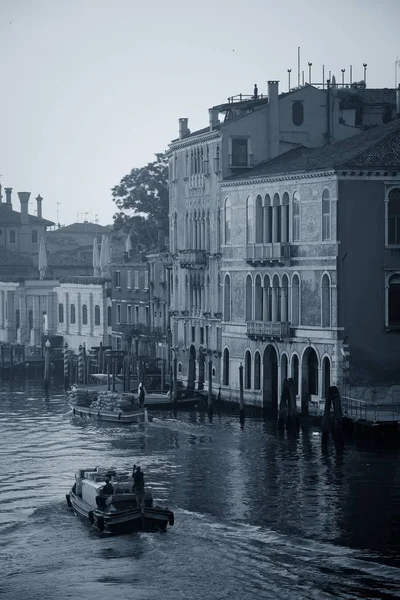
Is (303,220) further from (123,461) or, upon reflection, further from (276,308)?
(123,461)

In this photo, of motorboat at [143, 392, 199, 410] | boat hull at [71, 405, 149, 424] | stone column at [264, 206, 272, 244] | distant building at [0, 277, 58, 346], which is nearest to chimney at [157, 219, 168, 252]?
distant building at [0, 277, 58, 346]

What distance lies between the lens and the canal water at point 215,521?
42938 millimetres

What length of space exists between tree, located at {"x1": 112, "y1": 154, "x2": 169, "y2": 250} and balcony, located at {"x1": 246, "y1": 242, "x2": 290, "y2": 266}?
120 ft

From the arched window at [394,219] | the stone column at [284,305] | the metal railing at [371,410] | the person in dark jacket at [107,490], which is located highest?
the arched window at [394,219]

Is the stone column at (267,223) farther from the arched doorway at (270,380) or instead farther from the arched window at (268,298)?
the arched doorway at (270,380)

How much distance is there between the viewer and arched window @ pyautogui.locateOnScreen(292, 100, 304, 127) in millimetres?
80812

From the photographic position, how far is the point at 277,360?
74.6 metres

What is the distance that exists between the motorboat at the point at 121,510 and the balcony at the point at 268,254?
2335cm

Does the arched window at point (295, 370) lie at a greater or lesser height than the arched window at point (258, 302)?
lesser

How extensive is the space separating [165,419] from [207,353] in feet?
27.6

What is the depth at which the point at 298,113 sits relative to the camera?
266 ft

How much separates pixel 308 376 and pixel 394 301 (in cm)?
503

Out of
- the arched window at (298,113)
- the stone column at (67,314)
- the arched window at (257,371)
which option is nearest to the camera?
the arched window at (257,371)

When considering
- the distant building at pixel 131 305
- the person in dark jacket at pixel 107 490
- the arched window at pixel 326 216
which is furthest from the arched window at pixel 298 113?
the person in dark jacket at pixel 107 490
